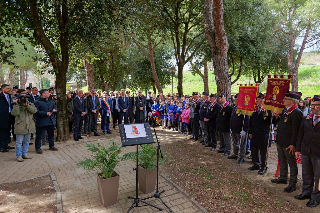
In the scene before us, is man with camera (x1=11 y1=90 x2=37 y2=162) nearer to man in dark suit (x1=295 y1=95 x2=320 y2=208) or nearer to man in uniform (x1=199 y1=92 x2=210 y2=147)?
man in uniform (x1=199 y1=92 x2=210 y2=147)

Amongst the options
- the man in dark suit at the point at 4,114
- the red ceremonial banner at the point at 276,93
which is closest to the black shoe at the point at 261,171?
the red ceremonial banner at the point at 276,93

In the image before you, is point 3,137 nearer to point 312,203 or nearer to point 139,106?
point 139,106

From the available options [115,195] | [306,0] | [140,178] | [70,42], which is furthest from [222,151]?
[306,0]

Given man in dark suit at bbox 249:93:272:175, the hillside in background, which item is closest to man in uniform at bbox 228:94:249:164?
man in dark suit at bbox 249:93:272:175

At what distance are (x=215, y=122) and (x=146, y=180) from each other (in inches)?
179

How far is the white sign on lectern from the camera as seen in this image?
4328mm

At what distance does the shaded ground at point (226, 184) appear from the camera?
4621mm

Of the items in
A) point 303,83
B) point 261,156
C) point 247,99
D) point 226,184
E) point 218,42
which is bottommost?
point 226,184

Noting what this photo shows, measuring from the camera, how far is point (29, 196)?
499 centimetres

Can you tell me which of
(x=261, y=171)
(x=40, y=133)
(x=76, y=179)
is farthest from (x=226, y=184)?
(x=40, y=133)

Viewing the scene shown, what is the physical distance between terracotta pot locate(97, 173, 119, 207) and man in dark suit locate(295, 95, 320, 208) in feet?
13.4

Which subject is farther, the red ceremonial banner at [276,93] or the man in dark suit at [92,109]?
the man in dark suit at [92,109]

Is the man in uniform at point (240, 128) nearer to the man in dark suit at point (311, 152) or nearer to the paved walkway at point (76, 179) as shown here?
the man in dark suit at point (311, 152)

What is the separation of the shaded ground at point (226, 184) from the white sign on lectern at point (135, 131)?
2009 millimetres
